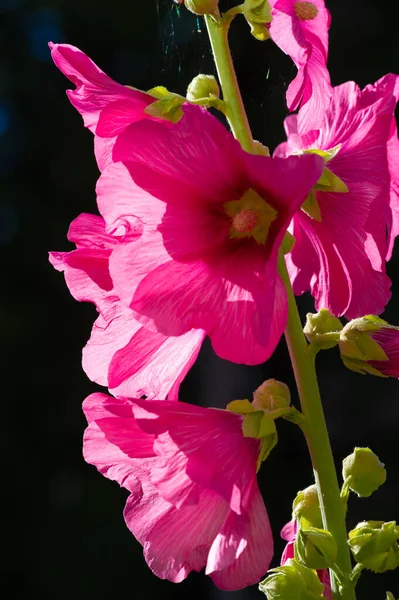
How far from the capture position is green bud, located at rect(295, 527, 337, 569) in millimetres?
568

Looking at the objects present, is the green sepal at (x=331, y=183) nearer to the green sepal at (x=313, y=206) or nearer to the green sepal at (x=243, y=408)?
the green sepal at (x=313, y=206)

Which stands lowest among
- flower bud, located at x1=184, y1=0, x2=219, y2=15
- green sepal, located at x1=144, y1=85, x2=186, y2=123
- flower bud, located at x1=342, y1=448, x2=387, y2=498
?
flower bud, located at x1=342, y1=448, x2=387, y2=498

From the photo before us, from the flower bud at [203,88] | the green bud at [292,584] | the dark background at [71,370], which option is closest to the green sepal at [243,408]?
the green bud at [292,584]

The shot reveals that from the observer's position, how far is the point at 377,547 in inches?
23.7

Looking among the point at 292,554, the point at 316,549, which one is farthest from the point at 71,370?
the point at 316,549

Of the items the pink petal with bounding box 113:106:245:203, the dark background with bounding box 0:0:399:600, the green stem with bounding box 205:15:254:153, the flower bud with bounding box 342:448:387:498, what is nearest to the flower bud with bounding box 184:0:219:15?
the green stem with bounding box 205:15:254:153

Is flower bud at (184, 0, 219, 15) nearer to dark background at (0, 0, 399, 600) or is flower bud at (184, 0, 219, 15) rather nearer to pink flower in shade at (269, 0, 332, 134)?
pink flower in shade at (269, 0, 332, 134)

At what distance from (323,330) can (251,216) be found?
3.6 inches

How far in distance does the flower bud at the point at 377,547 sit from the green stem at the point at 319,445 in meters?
0.01

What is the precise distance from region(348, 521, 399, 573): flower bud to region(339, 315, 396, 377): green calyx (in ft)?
0.35

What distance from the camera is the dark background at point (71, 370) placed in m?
3.11

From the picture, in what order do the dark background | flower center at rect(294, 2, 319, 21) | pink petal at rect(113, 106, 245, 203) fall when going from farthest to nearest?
the dark background
flower center at rect(294, 2, 319, 21)
pink petal at rect(113, 106, 245, 203)

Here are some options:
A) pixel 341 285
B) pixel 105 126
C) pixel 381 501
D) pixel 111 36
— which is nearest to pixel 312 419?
pixel 341 285

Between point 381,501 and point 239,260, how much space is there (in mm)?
2566
